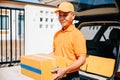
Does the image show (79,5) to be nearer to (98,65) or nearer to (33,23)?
(98,65)

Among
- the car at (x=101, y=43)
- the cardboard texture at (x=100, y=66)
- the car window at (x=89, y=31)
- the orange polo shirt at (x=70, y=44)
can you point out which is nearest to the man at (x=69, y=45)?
the orange polo shirt at (x=70, y=44)

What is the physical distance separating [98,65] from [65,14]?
4.92 ft

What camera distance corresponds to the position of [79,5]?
3.97 m

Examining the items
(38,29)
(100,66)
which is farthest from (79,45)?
(38,29)

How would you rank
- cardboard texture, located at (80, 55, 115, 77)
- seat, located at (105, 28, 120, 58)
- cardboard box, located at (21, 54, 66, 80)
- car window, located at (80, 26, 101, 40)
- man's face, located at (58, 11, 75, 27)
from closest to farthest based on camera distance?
1. cardboard box, located at (21, 54, 66, 80)
2. man's face, located at (58, 11, 75, 27)
3. cardboard texture, located at (80, 55, 115, 77)
4. seat, located at (105, 28, 120, 58)
5. car window, located at (80, 26, 101, 40)

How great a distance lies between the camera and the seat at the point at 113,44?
12.9ft

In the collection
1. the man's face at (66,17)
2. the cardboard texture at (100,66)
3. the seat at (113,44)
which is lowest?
the cardboard texture at (100,66)

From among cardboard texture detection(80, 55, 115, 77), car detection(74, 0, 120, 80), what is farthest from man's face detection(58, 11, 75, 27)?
cardboard texture detection(80, 55, 115, 77)

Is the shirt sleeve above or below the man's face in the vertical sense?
below

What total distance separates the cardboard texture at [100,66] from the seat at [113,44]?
0.69 feet

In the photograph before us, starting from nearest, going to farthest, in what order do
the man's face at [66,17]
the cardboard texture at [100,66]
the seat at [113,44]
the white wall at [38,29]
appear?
the man's face at [66,17]
the cardboard texture at [100,66]
the seat at [113,44]
the white wall at [38,29]

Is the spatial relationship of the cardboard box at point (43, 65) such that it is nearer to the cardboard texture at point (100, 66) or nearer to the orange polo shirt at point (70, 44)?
the orange polo shirt at point (70, 44)

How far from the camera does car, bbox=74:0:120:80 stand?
11.1ft

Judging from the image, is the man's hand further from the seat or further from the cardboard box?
the seat
